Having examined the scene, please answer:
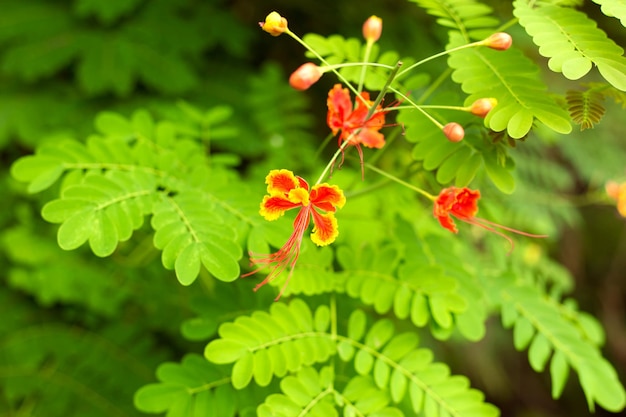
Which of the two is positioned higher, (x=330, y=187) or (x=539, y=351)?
(x=330, y=187)

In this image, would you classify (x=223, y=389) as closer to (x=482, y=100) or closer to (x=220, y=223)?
(x=220, y=223)

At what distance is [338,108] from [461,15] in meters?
0.32

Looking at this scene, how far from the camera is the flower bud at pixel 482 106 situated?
0.91 m

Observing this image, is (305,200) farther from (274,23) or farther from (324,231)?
(274,23)

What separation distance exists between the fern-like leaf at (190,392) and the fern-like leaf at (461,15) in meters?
0.75

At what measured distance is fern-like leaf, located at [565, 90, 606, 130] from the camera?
0.92m

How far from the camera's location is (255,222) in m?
1.08

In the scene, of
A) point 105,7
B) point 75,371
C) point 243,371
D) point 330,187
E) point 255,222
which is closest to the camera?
point 330,187

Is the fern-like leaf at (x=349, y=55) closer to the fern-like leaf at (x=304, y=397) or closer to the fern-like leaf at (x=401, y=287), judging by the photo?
the fern-like leaf at (x=401, y=287)

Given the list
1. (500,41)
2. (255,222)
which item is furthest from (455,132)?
(255,222)

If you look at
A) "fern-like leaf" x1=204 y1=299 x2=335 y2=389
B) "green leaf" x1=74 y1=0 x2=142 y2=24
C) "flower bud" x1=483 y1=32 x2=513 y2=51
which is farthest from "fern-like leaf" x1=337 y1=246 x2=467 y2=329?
"green leaf" x1=74 y1=0 x2=142 y2=24

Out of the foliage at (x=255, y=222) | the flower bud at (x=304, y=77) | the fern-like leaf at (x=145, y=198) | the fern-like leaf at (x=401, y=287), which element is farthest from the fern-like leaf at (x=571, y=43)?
the fern-like leaf at (x=145, y=198)

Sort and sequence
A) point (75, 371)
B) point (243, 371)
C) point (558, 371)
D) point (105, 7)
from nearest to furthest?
1. point (243, 371)
2. point (558, 371)
3. point (75, 371)
4. point (105, 7)

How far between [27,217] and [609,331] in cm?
292
